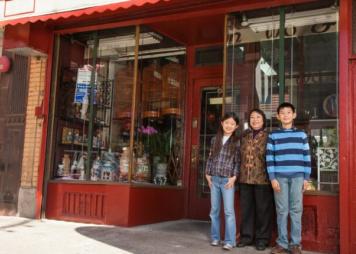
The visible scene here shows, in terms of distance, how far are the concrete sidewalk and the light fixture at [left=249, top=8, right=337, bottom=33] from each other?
9.57 ft

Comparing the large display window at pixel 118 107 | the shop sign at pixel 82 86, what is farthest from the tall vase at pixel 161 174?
the shop sign at pixel 82 86

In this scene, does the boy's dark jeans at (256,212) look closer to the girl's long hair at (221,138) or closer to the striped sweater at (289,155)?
the striped sweater at (289,155)

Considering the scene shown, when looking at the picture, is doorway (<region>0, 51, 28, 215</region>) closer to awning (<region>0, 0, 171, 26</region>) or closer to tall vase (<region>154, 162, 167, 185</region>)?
awning (<region>0, 0, 171, 26</region>)

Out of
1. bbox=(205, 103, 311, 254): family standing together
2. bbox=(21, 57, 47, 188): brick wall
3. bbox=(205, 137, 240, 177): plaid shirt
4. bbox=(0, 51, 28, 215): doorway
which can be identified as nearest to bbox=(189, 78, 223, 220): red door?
bbox=(205, 103, 311, 254): family standing together

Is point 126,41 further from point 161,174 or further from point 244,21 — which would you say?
point 161,174

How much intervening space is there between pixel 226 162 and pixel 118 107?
2.61 meters

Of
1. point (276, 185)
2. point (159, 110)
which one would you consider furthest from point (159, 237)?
point (159, 110)

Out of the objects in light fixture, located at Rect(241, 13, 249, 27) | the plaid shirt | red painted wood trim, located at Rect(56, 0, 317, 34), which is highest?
red painted wood trim, located at Rect(56, 0, 317, 34)

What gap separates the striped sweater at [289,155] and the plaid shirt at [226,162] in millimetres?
443

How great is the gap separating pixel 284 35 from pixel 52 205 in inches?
177

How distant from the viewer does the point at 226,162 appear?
5707 millimetres

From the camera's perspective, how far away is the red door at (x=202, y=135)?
7863mm

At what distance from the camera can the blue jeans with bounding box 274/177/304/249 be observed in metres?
5.29

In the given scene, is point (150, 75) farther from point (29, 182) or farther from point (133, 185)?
point (29, 182)
